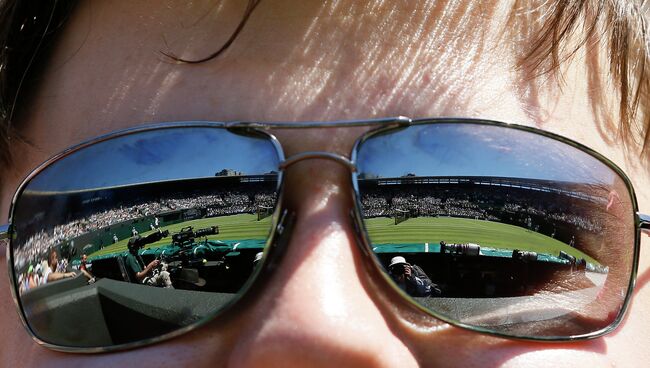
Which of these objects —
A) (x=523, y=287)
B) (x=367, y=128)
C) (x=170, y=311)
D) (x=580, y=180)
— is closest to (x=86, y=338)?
(x=170, y=311)

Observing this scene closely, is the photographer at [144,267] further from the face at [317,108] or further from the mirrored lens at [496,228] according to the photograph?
the mirrored lens at [496,228]

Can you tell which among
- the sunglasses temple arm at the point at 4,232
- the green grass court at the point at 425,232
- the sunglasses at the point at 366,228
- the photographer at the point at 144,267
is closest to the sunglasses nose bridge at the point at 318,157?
the sunglasses at the point at 366,228

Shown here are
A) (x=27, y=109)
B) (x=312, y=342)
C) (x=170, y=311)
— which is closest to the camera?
(x=312, y=342)

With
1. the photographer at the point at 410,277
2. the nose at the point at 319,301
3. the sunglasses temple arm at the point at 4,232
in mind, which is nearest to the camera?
the nose at the point at 319,301

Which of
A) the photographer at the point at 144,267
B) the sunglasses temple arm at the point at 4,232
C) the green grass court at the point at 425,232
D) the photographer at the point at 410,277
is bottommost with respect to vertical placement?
the sunglasses temple arm at the point at 4,232

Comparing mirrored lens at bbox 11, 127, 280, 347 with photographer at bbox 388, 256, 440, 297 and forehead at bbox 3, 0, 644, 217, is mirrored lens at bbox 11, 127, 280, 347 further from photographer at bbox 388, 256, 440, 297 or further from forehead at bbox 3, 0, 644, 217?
photographer at bbox 388, 256, 440, 297

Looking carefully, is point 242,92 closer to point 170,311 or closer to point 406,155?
point 406,155

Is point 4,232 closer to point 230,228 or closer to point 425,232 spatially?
point 230,228

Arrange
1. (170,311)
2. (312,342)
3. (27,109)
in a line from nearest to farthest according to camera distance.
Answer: (312,342) < (170,311) < (27,109)
